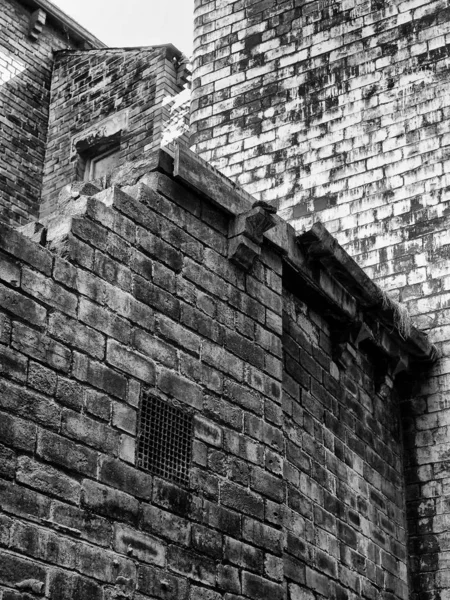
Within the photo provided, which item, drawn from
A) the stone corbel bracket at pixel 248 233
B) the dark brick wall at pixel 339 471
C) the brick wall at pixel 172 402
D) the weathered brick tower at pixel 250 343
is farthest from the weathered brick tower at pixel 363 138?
the stone corbel bracket at pixel 248 233

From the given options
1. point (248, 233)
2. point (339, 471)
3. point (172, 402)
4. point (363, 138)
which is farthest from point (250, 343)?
point (363, 138)

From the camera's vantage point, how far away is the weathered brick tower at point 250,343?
5973 millimetres

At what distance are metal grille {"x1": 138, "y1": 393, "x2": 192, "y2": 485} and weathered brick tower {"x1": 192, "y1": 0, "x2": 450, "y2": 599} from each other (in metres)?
4.22

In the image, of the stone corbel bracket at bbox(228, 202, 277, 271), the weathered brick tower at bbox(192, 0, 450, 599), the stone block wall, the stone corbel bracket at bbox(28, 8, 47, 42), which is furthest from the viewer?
the stone corbel bracket at bbox(28, 8, 47, 42)

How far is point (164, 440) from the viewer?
22.0 feet

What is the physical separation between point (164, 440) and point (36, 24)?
14.1 meters

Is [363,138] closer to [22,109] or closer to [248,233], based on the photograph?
[248,233]

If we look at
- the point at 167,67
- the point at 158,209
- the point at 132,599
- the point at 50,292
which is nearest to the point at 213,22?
the point at 167,67

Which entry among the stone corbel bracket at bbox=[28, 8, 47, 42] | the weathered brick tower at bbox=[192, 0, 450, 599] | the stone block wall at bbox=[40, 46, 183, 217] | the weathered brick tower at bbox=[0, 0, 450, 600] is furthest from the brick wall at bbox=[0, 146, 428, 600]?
the stone corbel bracket at bbox=[28, 8, 47, 42]

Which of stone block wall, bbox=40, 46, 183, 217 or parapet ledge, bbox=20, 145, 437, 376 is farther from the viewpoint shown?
stone block wall, bbox=40, 46, 183, 217

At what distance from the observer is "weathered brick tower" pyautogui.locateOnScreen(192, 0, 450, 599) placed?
1077 centimetres

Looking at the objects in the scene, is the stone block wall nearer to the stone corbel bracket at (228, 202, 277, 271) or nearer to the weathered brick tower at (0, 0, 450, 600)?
the weathered brick tower at (0, 0, 450, 600)

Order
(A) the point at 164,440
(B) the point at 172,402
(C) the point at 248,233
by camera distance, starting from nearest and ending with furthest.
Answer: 1. (A) the point at 164,440
2. (B) the point at 172,402
3. (C) the point at 248,233

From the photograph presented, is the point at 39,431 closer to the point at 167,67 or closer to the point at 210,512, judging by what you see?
the point at 210,512
